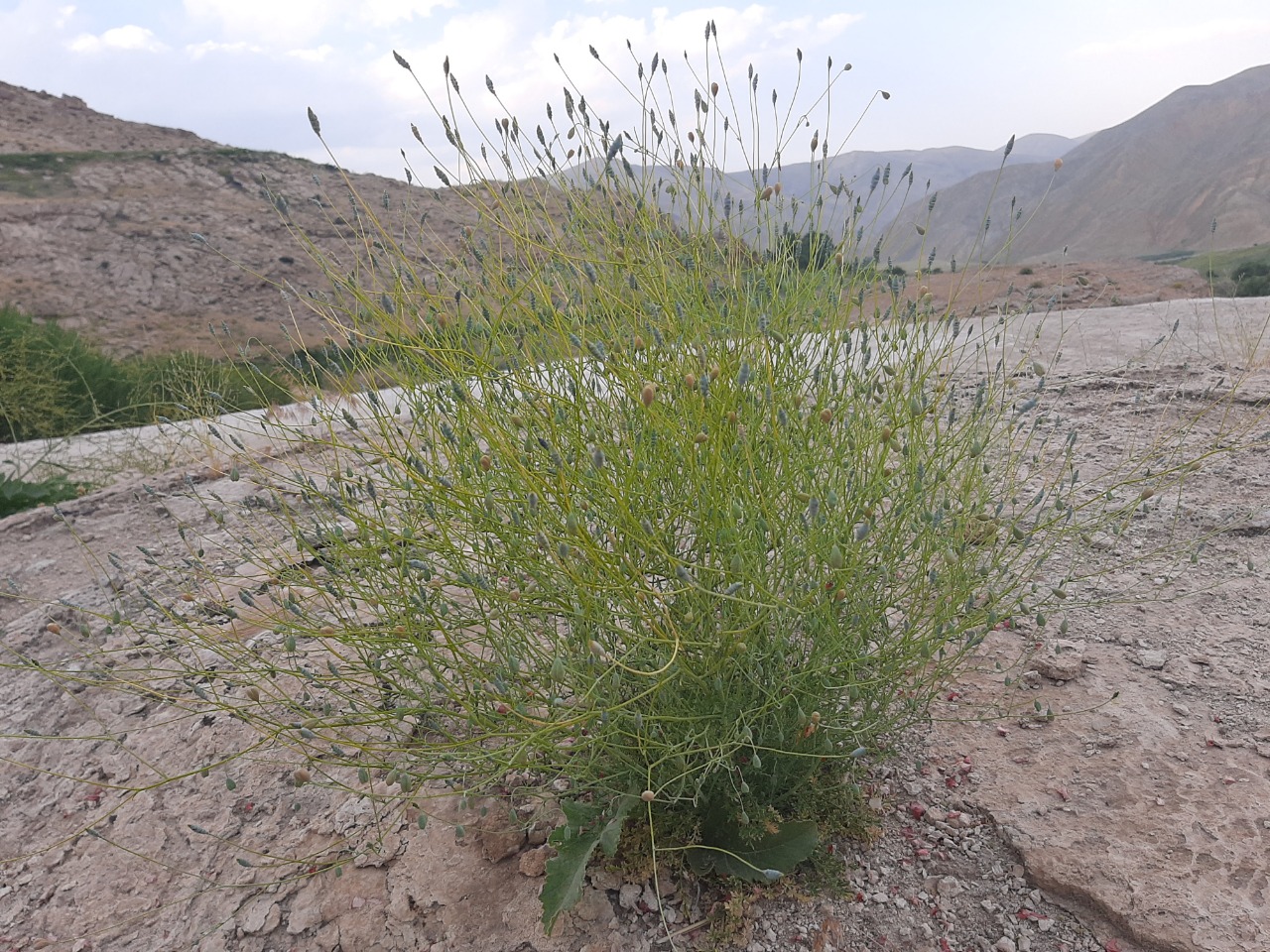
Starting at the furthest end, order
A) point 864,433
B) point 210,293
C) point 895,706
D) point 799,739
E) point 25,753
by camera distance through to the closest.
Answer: point 210,293 → point 25,753 → point 895,706 → point 864,433 → point 799,739

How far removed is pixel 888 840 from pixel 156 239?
2798cm

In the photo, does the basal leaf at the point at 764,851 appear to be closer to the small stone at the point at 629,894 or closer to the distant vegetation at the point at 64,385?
the small stone at the point at 629,894

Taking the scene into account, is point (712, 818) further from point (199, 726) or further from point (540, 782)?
point (199, 726)

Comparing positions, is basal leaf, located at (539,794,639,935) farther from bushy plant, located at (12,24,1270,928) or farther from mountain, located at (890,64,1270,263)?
mountain, located at (890,64,1270,263)

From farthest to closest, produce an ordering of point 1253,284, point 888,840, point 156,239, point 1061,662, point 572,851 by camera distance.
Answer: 1. point 156,239
2. point 1253,284
3. point 1061,662
4. point 888,840
5. point 572,851

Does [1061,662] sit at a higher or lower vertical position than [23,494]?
higher

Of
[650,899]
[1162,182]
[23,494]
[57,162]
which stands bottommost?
[1162,182]

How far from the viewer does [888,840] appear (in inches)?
74.9

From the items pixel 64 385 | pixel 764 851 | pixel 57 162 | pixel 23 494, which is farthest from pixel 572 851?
pixel 57 162

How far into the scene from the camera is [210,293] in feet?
71.8

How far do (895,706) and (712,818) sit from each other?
89 centimetres

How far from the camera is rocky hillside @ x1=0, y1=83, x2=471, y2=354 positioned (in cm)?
2017

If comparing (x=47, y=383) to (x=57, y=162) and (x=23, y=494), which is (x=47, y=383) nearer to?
(x=23, y=494)

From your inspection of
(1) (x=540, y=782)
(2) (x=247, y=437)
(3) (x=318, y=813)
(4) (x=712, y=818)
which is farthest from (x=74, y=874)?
(2) (x=247, y=437)
